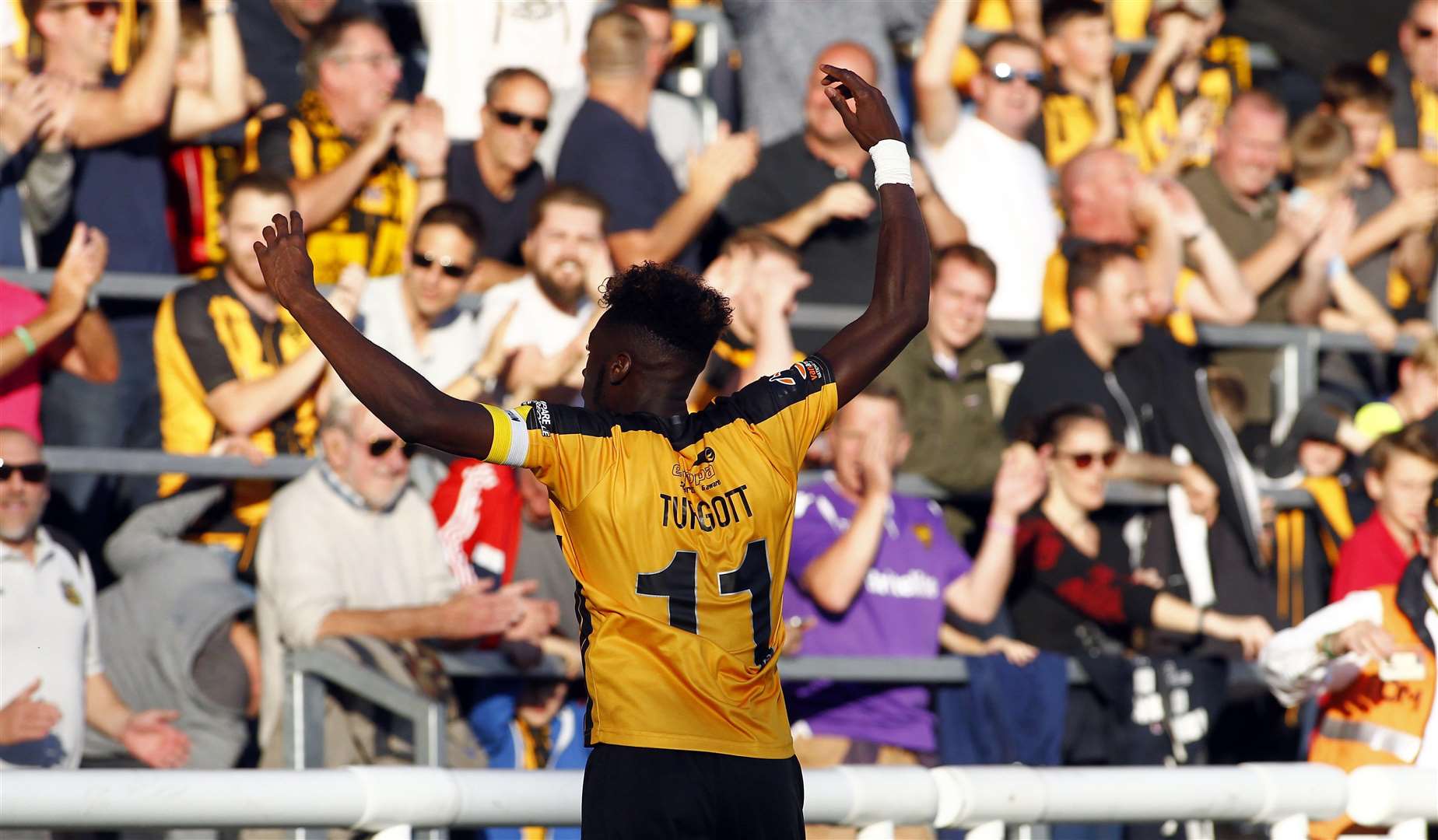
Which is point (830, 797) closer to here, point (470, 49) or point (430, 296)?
point (430, 296)

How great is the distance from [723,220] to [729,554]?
4868 millimetres

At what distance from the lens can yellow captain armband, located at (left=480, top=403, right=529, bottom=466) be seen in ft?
11.1

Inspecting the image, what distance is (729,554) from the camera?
3.53 metres

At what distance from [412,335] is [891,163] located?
3.49 metres

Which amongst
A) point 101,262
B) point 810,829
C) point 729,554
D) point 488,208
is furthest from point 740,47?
point 729,554

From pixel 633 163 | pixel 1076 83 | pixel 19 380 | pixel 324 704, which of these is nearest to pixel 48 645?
pixel 324 704

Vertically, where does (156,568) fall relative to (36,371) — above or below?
below

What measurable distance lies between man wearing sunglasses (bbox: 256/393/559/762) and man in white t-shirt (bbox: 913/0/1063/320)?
3097mm

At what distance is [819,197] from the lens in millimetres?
8086

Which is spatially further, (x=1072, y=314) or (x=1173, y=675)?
(x=1072, y=314)

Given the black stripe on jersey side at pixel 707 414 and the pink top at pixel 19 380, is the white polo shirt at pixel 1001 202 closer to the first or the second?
the pink top at pixel 19 380

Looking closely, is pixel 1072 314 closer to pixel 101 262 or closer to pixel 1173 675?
pixel 1173 675

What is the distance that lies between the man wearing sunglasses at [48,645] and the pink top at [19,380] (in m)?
0.55

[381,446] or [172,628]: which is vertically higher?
[381,446]
